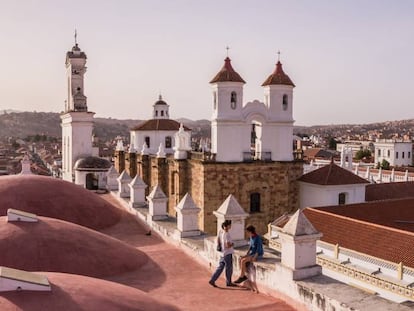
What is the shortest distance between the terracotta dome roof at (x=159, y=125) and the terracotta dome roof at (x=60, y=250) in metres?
21.3

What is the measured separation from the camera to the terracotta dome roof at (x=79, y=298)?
3852 mm

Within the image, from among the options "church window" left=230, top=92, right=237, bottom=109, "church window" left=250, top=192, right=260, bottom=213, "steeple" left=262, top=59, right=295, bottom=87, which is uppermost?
"steeple" left=262, top=59, right=295, bottom=87

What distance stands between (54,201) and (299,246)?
633 cm

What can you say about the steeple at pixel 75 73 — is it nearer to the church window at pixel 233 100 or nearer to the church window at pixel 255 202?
the church window at pixel 233 100

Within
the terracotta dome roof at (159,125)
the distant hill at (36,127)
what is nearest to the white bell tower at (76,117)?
the terracotta dome roof at (159,125)

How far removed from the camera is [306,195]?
68.7 feet

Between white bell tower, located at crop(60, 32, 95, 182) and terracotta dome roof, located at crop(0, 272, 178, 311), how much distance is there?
2261cm

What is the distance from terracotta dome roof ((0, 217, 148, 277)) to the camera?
6102 mm

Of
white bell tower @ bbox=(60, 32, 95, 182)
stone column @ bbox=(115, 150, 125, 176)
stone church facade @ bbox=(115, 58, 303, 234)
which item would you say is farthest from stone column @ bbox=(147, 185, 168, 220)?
stone column @ bbox=(115, 150, 125, 176)

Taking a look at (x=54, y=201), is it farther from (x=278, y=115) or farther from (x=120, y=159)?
(x=120, y=159)

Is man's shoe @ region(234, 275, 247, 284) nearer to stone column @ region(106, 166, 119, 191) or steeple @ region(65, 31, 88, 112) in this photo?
stone column @ region(106, 166, 119, 191)

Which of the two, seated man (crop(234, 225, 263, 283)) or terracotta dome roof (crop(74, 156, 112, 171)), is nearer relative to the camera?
seated man (crop(234, 225, 263, 283))

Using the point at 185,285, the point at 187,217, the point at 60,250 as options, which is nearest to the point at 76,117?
the point at 187,217

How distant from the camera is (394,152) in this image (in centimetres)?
5319
